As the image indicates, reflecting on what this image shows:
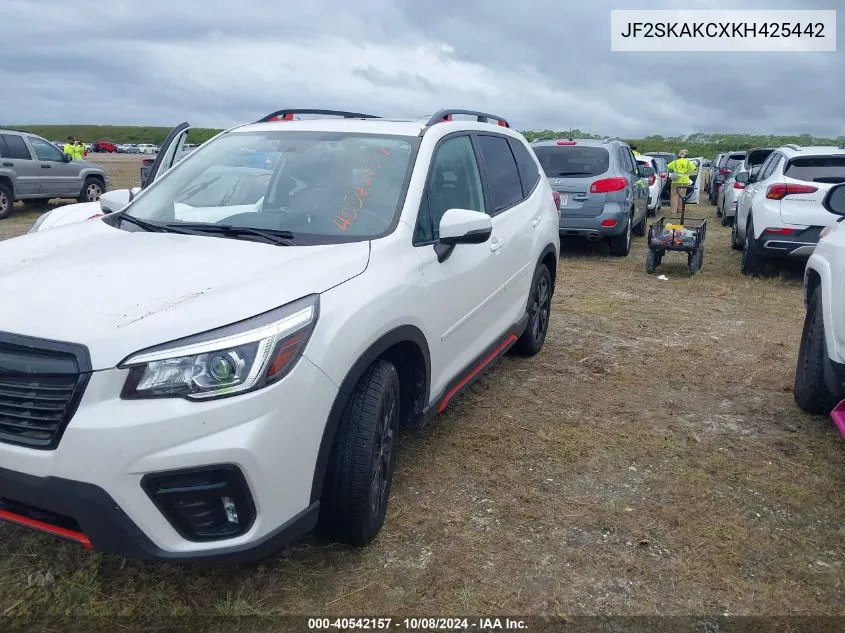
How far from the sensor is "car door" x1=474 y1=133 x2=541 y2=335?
4402 millimetres

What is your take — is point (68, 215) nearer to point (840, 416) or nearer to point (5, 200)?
point (840, 416)

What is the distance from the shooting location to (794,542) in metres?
3.21

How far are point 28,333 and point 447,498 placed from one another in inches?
80.3

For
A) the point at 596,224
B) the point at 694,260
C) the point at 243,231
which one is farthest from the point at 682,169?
the point at 243,231

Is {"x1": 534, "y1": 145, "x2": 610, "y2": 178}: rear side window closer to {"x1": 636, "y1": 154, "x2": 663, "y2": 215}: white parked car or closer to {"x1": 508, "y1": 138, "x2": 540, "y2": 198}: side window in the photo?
{"x1": 636, "y1": 154, "x2": 663, "y2": 215}: white parked car

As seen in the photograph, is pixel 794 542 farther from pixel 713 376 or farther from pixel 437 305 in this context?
pixel 713 376

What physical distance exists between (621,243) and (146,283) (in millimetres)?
9263

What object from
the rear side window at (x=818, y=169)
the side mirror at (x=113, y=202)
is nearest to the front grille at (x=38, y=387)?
the side mirror at (x=113, y=202)

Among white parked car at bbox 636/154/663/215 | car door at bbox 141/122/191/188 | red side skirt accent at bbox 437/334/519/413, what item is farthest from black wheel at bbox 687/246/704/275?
car door at bbox 141/122/191/188

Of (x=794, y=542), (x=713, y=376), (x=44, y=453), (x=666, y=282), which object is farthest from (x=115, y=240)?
(x=666, y=282)

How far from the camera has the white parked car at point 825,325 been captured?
3.59m

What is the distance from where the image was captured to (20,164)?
48.2ft

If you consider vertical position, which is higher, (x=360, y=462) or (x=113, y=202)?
(x=113, y=202)

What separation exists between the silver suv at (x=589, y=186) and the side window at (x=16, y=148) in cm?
1072
